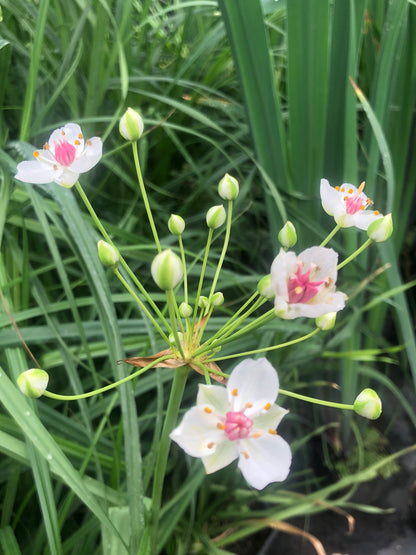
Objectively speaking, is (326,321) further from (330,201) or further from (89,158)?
(89,158)

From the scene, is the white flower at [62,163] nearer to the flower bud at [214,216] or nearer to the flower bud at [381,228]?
the flower bud at [214,216]

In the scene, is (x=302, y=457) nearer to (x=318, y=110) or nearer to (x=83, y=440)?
(x=83, y=440)

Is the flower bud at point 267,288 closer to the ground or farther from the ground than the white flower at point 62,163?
closer to the ground

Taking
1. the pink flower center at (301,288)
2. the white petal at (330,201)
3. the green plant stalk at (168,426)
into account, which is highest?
the white petal at (330,201)

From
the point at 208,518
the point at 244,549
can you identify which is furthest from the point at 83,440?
the point at 244,549

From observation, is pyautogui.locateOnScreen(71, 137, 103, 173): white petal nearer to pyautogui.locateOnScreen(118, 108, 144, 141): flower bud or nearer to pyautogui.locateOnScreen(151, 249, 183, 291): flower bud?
pyautogui.locateOnScreen(118, 108, 144, 141): flower bud

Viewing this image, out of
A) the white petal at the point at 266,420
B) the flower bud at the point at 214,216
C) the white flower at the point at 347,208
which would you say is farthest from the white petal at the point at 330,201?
the white petal at the point at 266,420

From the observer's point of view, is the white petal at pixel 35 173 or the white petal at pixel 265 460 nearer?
the white petal at pixel 265 460
